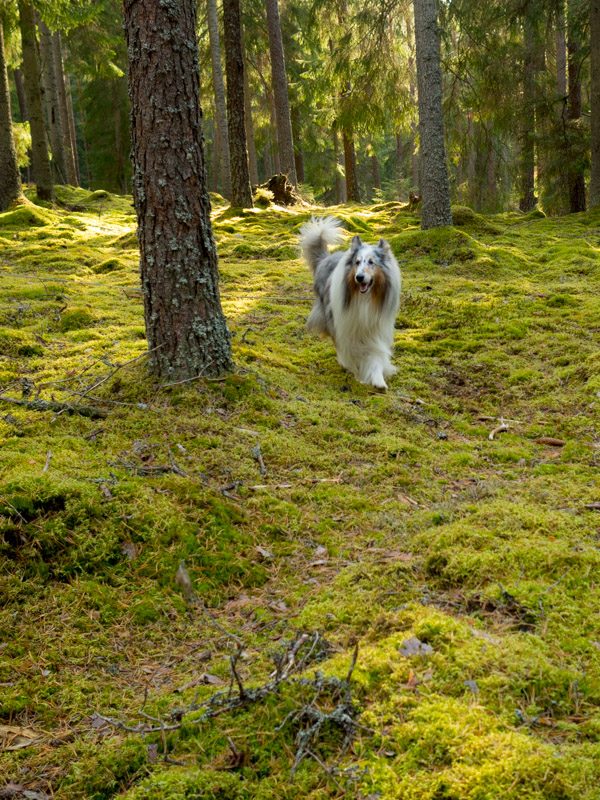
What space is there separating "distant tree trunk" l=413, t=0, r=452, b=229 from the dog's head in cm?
515

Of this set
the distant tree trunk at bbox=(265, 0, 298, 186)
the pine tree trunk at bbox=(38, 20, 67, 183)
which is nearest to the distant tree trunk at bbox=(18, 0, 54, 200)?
the pine tree trunk at bbox=(38, 20, 67, 183)

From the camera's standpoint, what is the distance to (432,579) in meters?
2.96

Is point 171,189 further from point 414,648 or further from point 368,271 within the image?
point 414,648

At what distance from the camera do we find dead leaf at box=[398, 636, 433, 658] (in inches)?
89.9

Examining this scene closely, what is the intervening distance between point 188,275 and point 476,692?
339 centimetres

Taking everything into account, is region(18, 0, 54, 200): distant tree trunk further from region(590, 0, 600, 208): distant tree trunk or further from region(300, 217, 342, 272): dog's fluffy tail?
region(590, 0, 600, 208): distant tree trunk

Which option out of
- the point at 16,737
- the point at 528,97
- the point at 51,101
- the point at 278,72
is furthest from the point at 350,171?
the point at 16,737

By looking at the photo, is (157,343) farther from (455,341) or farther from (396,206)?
(396,206)

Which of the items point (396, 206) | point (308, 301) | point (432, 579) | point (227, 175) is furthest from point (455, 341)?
point (227, 175)

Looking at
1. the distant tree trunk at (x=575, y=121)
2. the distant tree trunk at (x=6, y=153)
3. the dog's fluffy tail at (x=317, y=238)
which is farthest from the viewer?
the distant tree trunk at (x=575, y=121)

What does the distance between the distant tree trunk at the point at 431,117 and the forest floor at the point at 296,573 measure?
15.9ft

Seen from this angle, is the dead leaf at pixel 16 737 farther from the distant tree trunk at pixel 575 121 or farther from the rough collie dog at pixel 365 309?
the distant tree trunk at pixel 575 121

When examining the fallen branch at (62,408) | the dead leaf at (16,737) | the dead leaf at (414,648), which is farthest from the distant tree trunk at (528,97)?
the dead leaf at (16,737)

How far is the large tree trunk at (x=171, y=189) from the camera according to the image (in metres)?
4.38
